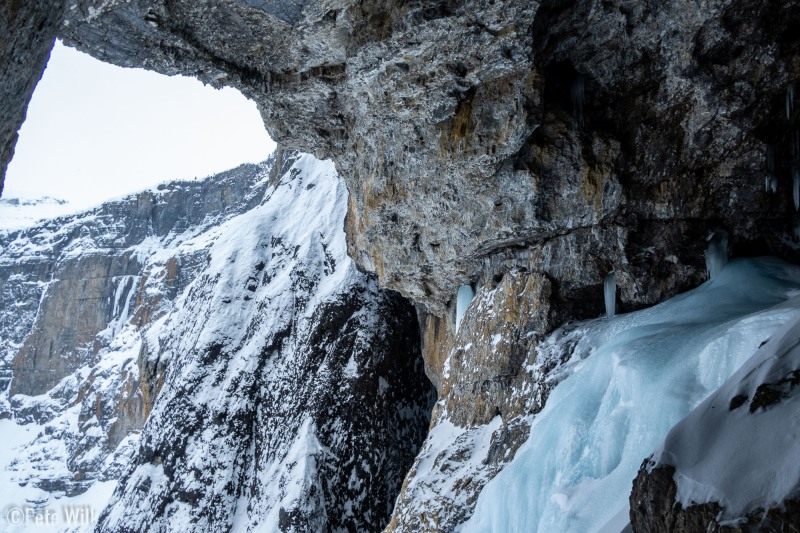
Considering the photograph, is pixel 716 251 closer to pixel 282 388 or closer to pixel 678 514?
pixel 678 514

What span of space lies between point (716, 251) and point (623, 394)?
428 centimetres

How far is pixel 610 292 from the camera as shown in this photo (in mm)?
9852

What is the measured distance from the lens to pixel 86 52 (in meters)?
8.10

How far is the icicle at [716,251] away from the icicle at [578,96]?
2.88 meters

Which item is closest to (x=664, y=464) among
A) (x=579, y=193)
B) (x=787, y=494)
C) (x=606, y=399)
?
(x=787, y=494)

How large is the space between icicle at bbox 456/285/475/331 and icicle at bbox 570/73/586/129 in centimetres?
437

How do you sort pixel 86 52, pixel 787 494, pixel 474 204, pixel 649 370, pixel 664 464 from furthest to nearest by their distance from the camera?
pixel 474 204 < pixel 86 52 < pixel 649 370 < pixel 664 464 < pixel 787 494

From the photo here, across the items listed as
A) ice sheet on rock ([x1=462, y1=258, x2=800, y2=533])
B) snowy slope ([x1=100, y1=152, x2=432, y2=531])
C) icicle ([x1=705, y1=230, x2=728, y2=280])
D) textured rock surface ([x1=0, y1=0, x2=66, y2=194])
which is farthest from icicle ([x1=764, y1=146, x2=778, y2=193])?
snowy slope ([x1=100, y1=152, x2=432, y2=531])

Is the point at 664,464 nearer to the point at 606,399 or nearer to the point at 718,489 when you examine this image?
the point at 718,489

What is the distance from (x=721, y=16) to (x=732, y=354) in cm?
463

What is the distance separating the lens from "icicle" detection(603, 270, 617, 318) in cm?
980

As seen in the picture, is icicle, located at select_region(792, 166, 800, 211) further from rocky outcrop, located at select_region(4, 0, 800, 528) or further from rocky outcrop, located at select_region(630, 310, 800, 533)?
rocky outcrop, located at select_region(630, 310, 800, 533)

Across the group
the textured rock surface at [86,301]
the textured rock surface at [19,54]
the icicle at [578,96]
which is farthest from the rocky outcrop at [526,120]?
the textured rock surface at [86,301]

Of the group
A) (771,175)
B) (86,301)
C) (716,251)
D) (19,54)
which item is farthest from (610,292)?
(86,301)
